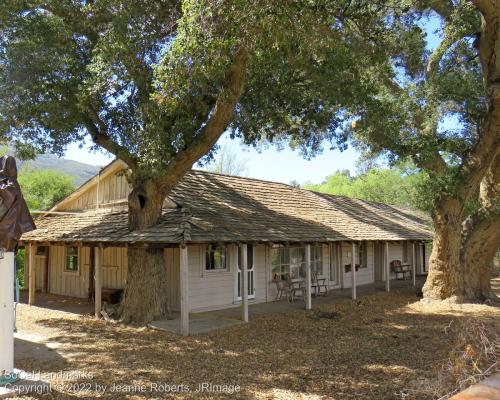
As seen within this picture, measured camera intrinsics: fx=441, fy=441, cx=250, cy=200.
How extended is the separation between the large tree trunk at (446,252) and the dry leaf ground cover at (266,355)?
173 centimetres

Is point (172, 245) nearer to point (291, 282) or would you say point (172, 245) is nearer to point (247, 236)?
point (247, 236)

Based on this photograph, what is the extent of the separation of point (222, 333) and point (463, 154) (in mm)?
10181

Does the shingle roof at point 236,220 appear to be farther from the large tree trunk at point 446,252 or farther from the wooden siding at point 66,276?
the large tree trunk at point 446,252

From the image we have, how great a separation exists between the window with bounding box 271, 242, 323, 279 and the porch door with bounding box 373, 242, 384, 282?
18.5 ft

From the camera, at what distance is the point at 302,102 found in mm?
13523

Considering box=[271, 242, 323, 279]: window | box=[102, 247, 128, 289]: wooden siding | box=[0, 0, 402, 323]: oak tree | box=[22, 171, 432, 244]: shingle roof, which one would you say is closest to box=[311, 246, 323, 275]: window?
box=[271, 242, 323, 279]: window

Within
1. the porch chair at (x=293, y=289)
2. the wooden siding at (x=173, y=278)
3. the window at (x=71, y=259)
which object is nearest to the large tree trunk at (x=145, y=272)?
the wooden siding at (x=173, y=278)

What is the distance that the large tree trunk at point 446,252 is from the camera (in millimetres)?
14625

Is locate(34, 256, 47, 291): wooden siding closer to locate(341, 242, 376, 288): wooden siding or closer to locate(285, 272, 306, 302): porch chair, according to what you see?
locate(285, 272, 306, 302): porch chair

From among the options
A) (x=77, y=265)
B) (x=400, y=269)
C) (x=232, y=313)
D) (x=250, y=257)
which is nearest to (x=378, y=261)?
(x=400, y=269)

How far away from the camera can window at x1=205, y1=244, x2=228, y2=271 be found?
13.8 m

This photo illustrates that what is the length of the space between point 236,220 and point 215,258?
1488 mm

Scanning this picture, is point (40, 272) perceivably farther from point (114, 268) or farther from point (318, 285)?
point (318, 285)

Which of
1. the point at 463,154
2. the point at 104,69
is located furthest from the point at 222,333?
the point at 463,154
